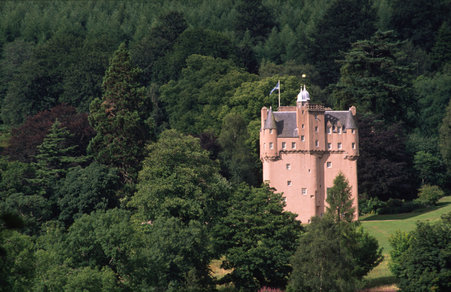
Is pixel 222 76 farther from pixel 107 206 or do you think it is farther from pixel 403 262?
pixel 403 262

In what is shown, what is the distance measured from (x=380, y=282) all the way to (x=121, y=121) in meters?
31.1

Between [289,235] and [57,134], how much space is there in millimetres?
27493

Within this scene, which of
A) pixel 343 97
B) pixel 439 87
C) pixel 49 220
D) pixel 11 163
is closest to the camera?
pixel 49 220

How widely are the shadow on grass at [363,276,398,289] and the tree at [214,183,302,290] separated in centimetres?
536

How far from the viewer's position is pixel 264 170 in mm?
85125

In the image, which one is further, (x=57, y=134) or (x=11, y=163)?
(x=57, y=134)

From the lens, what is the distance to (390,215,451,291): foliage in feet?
183

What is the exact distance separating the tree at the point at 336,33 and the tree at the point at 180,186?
160 ft

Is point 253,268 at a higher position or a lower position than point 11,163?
lower

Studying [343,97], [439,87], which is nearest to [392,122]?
[343,97]

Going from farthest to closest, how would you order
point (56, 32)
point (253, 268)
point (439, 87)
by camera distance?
point (56, 32) → point (439, 87) → point (253, 268)

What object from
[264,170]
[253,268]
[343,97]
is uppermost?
[343,97]

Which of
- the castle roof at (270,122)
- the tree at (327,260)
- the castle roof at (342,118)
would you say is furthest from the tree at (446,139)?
the tree at (327,260)

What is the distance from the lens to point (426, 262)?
56375 millimetres
